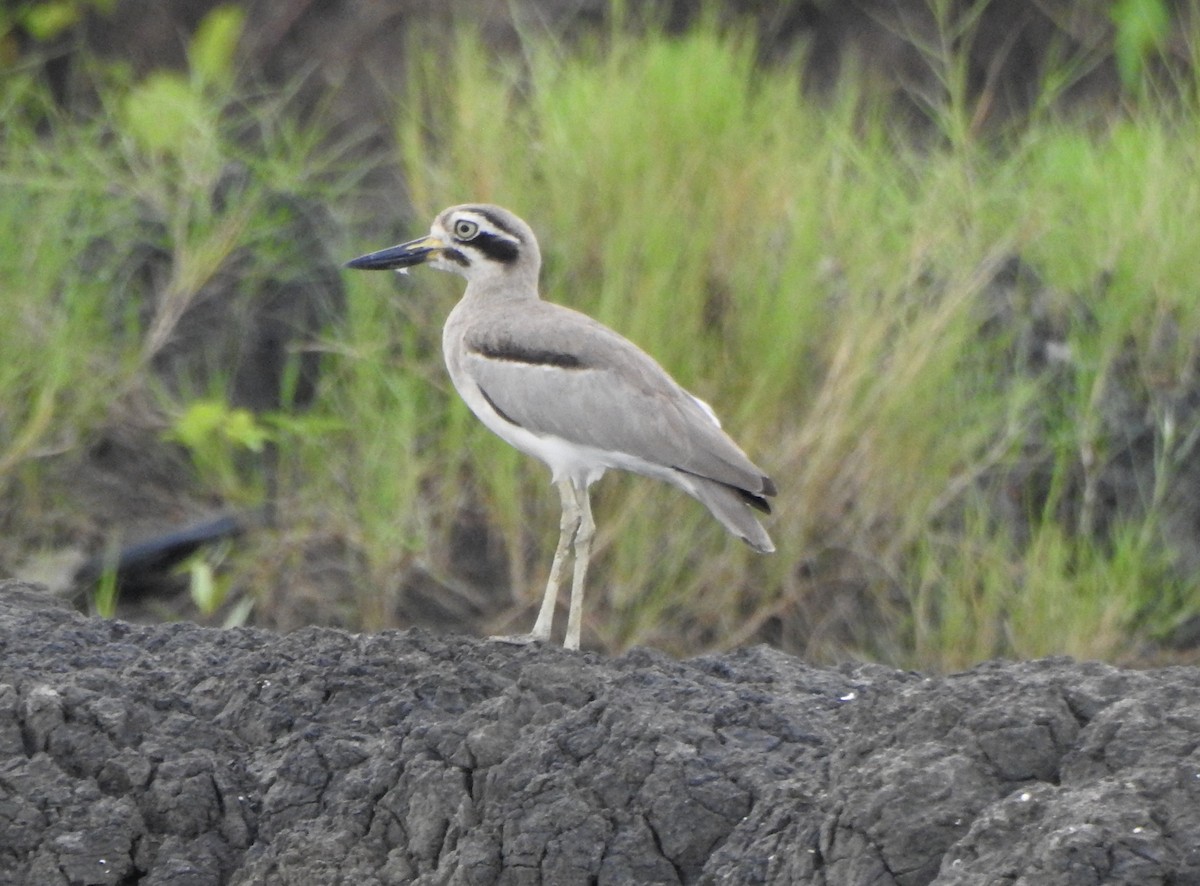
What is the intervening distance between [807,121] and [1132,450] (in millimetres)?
1889

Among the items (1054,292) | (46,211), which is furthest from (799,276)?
(46,211)

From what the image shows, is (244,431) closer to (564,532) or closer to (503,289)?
(503,289)

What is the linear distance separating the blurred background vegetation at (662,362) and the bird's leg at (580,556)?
1105 mm

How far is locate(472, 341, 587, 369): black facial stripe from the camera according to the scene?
19.9 ft

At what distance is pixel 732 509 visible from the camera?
584 cm

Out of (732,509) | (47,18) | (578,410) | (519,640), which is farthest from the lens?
(47,18)

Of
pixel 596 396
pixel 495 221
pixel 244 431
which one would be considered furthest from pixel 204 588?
pixel 596 396

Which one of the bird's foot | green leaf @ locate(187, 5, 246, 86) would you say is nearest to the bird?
the bird's foot

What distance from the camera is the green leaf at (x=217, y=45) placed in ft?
35.2

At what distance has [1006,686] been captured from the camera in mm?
4051

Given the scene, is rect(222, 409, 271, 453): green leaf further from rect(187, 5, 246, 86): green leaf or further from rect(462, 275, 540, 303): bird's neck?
rect(187, 5, 246, 86): green leaf

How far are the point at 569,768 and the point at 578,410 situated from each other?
75.7 inches

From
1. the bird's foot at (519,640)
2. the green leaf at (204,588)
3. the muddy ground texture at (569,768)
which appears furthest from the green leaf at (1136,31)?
the muddy ground texture at (569,768)

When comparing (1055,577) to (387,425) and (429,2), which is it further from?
(429,2)
